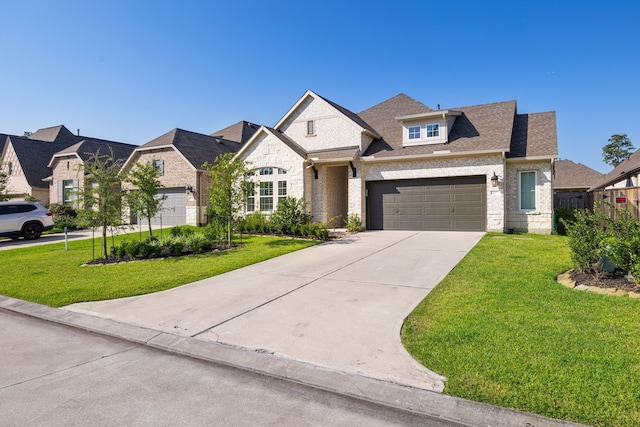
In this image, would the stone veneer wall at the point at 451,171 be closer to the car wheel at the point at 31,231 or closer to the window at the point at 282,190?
the window at the point at 282,190

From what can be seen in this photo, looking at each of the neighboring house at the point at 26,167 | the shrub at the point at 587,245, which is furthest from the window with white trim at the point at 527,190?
the neighboring house at the point at 26,167

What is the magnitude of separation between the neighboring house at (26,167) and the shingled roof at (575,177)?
42.8 meters

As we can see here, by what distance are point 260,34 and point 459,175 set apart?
9909 millimetres

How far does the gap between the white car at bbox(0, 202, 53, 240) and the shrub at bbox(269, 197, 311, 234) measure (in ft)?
37.6

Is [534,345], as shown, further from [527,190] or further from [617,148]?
[617,148]

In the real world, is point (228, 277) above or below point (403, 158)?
below

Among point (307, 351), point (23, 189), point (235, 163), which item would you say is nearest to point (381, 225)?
point (235, 163)

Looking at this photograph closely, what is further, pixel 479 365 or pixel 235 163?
pixel 235 163

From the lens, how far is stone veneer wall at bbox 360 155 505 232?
1451cm

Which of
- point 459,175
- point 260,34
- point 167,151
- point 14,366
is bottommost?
point 14,366

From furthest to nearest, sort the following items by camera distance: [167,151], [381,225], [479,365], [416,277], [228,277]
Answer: [167,151] → [381,225] → [228,277] → [416,277] → [479,365]

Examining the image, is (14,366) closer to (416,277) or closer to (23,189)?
(416,277)

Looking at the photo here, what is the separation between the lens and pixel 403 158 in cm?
1588

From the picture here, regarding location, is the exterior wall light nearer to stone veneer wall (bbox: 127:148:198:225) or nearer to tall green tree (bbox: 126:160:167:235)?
tall green tree (bbox: 126:160:167:235)
